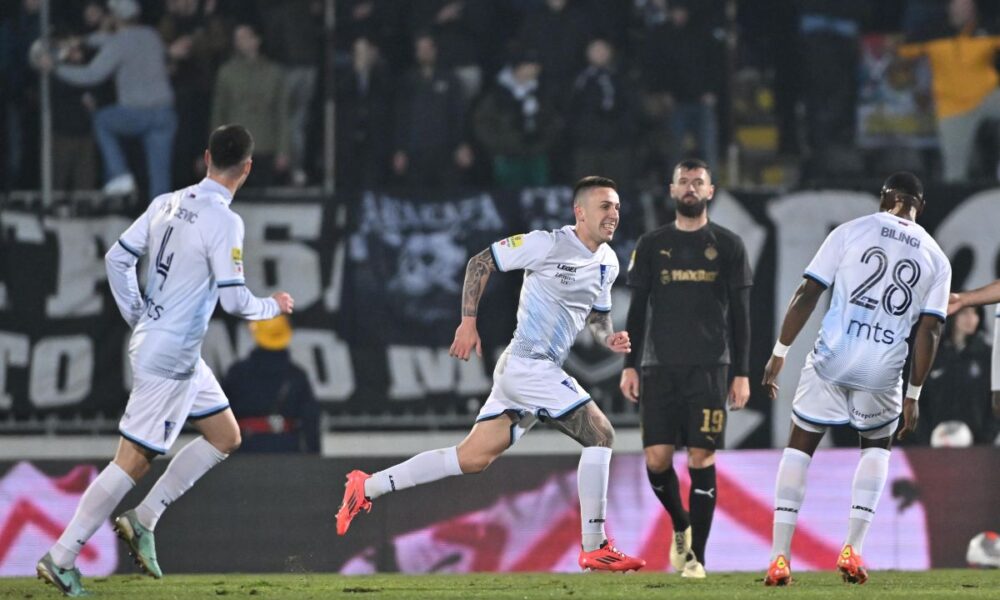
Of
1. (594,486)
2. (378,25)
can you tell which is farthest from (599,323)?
(378,25)

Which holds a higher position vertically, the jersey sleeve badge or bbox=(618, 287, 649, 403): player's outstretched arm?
the jersey sleeve badge

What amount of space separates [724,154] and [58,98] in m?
5.72

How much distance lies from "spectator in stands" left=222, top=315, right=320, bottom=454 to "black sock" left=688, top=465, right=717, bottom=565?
Answer: 370 centimetres

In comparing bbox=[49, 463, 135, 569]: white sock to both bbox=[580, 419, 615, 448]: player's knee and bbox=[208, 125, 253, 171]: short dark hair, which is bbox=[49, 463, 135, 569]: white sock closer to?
bbox=[208, 125, 253, 171]: short dark hair

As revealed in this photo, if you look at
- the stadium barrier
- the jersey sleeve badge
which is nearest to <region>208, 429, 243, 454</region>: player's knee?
the jersey sleeve badge

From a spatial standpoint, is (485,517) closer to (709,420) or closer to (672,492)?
(672,492)

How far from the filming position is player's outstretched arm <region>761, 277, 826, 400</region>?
9.51m

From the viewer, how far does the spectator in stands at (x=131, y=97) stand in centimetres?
1555

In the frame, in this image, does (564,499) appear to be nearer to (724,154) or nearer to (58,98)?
(724,154)

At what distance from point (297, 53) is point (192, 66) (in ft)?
3.11

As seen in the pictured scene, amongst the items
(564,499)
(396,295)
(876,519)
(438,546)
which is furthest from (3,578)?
(876,519)

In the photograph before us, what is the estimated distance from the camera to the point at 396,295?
15.2 meters

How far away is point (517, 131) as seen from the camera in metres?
15.5

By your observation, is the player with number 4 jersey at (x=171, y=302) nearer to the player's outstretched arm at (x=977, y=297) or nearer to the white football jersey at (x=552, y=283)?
the white football jersey at (x=552, y=283)
